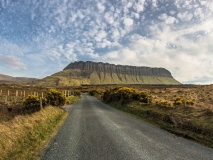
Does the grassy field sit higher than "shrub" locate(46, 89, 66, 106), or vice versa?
"shrub" locate(46, 89, 66, 106)

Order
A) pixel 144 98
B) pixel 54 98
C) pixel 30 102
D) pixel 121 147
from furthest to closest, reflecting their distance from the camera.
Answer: pixel 144 98 → pixel 54 98 → pixel 30 102 → pixel 121 147

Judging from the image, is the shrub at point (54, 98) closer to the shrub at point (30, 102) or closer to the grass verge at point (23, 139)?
the shrub at point (30, 102)

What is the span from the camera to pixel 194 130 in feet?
42.7

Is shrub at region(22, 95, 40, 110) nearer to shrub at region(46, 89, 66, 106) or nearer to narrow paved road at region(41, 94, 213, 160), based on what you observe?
shrub at region(46, 89, 66, 106)

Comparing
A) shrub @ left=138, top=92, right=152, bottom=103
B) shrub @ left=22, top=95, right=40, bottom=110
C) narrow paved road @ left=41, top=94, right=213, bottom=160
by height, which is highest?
shrub @ left=138, top=92, right=152, bottom=103

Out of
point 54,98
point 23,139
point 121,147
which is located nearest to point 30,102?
point 54,98

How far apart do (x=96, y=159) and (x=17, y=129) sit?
17.2 ft

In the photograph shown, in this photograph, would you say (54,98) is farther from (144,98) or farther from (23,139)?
(23,139)

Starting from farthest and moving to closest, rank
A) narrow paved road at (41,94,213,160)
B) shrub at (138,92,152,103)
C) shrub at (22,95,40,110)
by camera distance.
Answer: shrub at (138,92,152,103)
shrub at (22,95,40,110)
narrow paved road at (41,94,213,160)

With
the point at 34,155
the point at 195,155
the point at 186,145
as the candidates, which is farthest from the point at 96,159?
the point at 186,145

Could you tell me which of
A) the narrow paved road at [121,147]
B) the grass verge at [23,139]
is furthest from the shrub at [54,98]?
the narrow paved road at [121,147]

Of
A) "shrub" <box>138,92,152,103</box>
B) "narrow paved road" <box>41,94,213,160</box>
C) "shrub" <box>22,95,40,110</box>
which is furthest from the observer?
"shrub" <box>138,92,152,103</box>

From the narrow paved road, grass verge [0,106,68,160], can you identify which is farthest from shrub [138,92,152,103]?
grass verge [0,106,68,160]

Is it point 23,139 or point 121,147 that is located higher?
point 23,139
